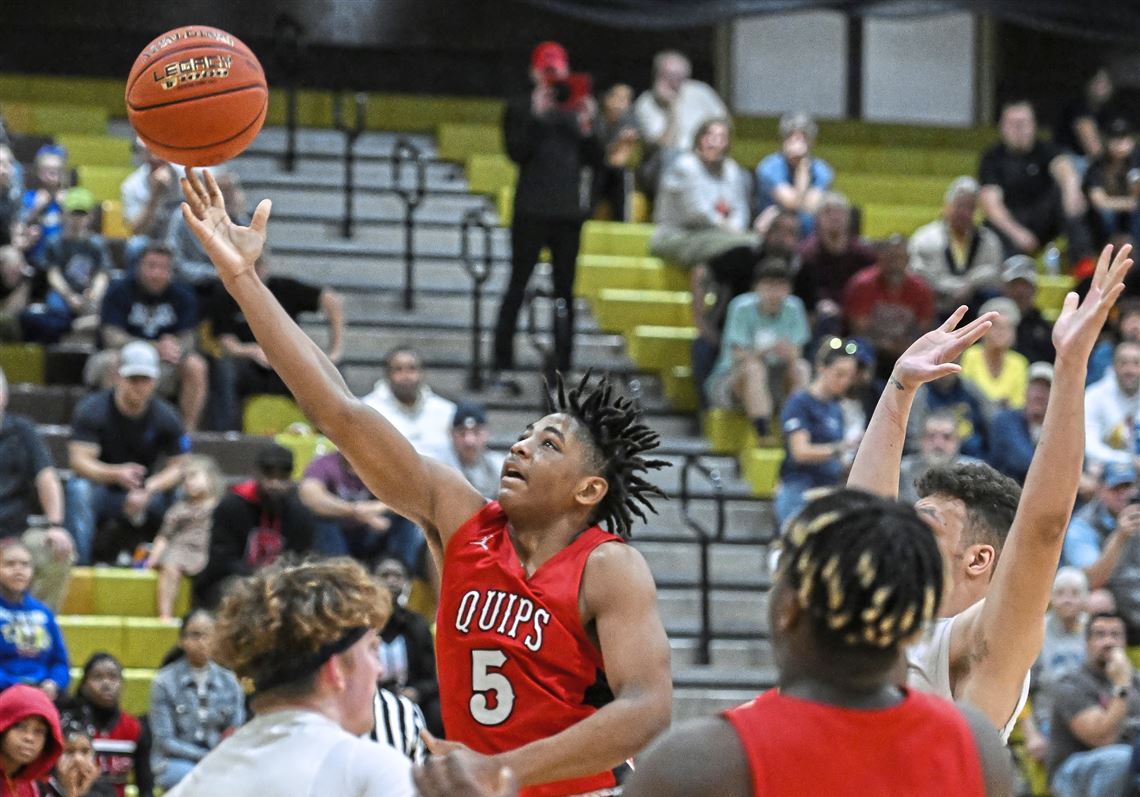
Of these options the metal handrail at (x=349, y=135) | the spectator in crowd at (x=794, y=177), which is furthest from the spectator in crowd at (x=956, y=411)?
the metal handrail at (x=349, y=135)

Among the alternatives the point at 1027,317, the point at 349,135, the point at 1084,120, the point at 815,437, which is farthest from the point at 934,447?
the point at 1084,120

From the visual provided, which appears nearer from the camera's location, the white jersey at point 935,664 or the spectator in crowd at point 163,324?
the white jersey at point 935,664

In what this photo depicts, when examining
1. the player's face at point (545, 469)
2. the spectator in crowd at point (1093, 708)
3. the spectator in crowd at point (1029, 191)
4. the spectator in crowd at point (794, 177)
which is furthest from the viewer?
the spectator in crowd at point (1029, 191)

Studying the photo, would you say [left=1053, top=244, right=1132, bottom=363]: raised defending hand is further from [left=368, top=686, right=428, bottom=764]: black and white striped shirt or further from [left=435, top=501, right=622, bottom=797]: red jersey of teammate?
[left=368, top=686, right=428, bottom=764]: black and white striped shirt

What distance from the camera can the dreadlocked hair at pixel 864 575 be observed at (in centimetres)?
279

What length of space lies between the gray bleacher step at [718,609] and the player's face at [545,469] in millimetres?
6494

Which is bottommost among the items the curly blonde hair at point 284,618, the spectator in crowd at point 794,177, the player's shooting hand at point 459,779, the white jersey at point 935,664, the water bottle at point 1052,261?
the white jersey at point 935,664

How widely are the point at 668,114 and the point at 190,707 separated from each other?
677 cm

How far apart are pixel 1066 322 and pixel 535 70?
361 inches

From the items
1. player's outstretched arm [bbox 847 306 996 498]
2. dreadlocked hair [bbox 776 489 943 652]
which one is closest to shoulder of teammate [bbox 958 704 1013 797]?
dreadlocked hair [bbox 776 489 943 652]

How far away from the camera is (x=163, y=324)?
37.3 feet

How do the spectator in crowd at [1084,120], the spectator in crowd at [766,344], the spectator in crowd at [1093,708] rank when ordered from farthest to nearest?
the spectator in crowd at [1084,120] → the spectator in crowd at [766,344] → the spectator in crowd at [1093,708]

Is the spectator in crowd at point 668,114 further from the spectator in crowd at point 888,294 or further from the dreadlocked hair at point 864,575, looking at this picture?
the dreadlocked hair at point 864,575

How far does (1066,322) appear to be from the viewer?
142 inches
